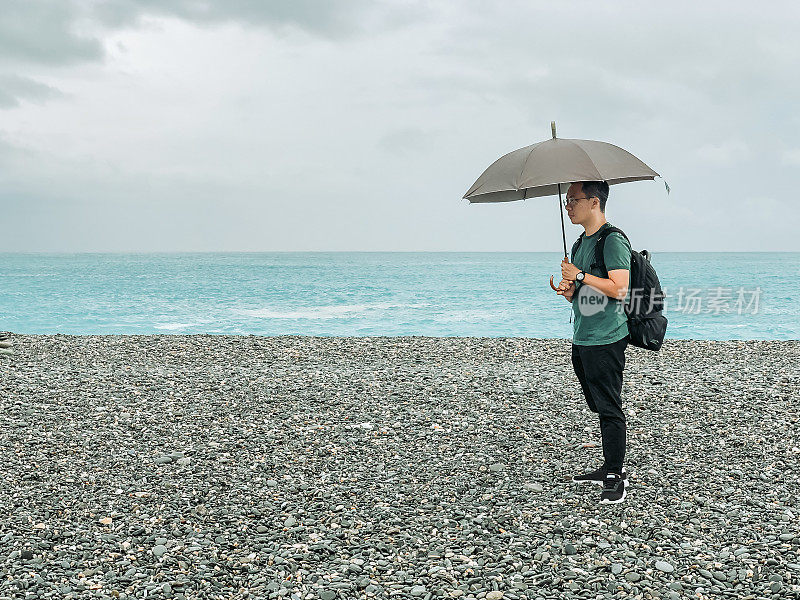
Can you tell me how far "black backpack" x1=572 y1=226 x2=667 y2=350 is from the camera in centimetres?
408

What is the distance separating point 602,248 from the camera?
4078 millimetres

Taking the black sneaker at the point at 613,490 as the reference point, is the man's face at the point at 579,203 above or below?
above

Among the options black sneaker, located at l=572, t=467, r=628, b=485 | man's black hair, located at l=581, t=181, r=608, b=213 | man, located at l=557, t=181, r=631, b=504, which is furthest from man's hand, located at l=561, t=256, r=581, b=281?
black sneaker, located at l=572, t=467, r=628, b=485

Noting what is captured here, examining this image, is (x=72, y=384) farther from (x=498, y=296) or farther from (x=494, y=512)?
(x=498, y=296)

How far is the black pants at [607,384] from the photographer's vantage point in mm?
4164

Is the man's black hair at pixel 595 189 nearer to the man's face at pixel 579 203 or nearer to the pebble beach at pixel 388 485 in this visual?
the man's face at pixel 579 203

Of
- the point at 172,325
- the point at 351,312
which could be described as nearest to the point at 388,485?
the point at 172,325

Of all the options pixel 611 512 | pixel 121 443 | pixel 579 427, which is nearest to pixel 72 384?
pixel 121 443

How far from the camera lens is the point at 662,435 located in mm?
6176

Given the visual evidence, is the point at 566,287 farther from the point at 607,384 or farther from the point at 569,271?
Result: the point at 607,384

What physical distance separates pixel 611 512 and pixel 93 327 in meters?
26.1

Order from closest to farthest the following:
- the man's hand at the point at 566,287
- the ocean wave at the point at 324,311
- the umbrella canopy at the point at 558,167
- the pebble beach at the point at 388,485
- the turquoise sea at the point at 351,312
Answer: the pebble beach at the point at 388,485 < the umbrella canopy at the point at 558,167 < the man's hand at the point at 566,287 < the turquoise sea at the point at 351,312 < the ocean wave at the point at 324,311

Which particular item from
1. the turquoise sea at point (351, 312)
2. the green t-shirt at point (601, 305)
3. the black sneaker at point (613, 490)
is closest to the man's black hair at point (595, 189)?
the green t-shirt at point (601, 305)

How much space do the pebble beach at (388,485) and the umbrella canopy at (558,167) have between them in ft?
6.89
